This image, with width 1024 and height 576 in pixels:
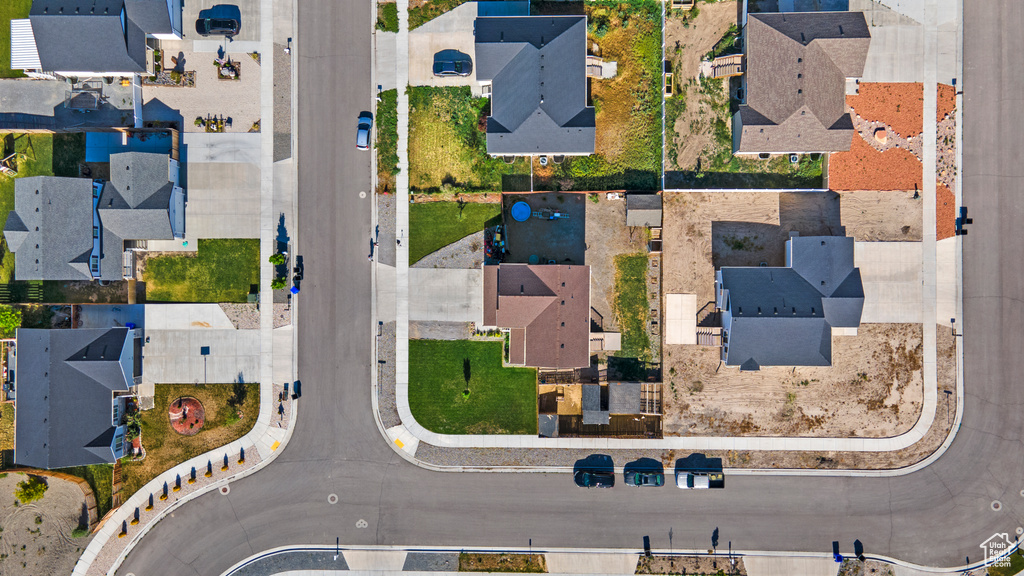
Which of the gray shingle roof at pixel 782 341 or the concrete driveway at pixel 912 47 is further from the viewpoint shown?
the concrete driveway at pixel 912 47

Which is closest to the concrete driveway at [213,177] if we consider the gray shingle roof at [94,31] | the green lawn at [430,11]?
the gray shingle roof at [94,31]

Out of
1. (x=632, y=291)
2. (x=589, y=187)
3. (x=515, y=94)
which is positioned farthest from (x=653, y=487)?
(x=515, y=94)

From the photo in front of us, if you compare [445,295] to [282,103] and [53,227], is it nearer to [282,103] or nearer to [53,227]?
[282,103]

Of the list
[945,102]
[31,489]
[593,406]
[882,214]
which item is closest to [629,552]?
[593,406]

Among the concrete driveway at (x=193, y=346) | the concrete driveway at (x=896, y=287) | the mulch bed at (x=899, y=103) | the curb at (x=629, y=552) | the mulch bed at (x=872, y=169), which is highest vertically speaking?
the mulch bed at (x=899, y=103)

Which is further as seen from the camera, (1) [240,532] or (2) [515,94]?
(1) [240,532]

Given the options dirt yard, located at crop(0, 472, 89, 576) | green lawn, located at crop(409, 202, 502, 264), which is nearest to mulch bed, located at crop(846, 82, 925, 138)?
green lawn, located at crop(409, 202, 502, 264)

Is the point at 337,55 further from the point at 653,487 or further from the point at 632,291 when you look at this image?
the point at 653,487

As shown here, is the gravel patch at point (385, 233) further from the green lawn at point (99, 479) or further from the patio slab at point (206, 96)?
the green lawn at point (99, 479)
